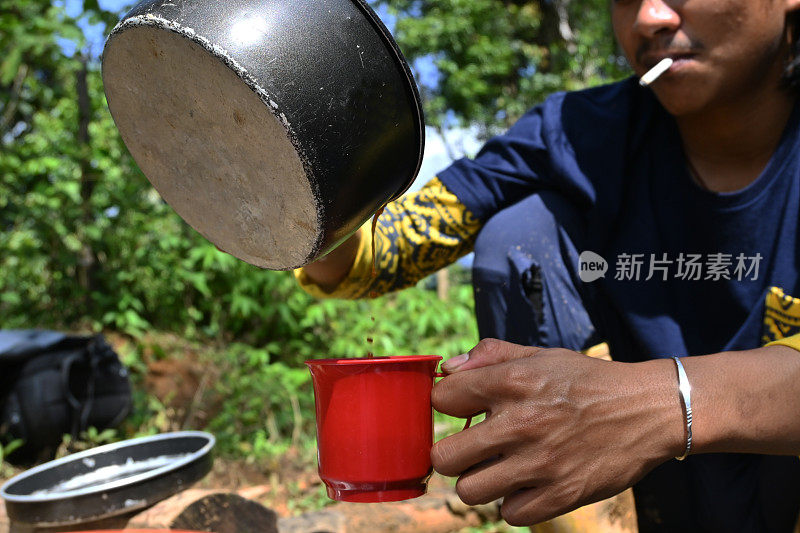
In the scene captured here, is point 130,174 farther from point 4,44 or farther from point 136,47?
point 136,47

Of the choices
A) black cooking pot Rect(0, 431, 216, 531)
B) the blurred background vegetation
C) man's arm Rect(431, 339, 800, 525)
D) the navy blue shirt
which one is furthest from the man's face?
the blurred background vegetation

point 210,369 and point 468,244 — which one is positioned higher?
point 468,244

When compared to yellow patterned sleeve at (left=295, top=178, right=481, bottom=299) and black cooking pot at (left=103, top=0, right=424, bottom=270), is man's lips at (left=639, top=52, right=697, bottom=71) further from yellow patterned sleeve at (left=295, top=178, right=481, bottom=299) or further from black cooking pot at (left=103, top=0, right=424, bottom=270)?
black cooking pot at (left=103, top=0, right=424, bottom=270)

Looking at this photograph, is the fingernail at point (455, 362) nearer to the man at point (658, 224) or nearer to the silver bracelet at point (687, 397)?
the man at point (658, 224)

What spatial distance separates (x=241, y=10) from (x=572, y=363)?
64 centimetres

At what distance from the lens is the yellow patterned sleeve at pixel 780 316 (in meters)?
1.36

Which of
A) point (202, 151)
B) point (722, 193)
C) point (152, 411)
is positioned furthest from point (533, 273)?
point (152, 411)

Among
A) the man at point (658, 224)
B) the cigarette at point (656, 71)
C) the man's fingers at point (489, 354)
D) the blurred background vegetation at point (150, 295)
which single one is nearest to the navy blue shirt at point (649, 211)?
the man at point (658, 224)

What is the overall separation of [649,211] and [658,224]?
38 mm

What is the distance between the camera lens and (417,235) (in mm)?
1690

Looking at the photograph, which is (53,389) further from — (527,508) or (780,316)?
(780,316)

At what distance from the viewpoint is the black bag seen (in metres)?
2.76

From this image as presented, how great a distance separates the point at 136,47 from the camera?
0.99 metres

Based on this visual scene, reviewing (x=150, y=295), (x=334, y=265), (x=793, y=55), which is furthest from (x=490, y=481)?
(x=150, y=295)
